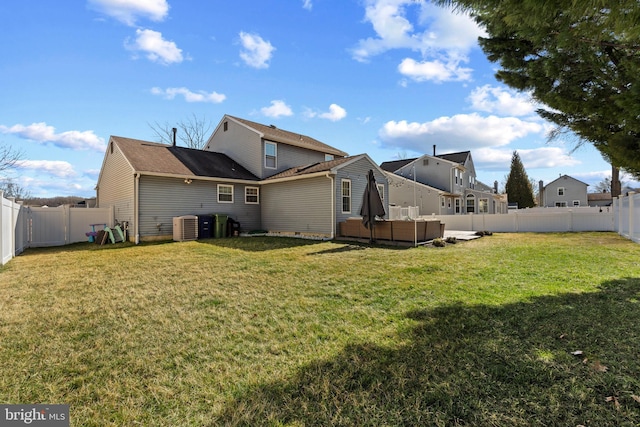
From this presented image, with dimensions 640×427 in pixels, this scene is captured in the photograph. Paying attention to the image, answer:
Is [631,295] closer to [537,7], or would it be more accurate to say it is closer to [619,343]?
[619,343]

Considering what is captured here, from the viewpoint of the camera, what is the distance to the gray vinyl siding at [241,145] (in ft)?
52.2

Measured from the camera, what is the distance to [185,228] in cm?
1245

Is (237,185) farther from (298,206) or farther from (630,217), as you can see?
(630,217)

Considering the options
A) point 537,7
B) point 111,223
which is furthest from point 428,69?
point 111,223

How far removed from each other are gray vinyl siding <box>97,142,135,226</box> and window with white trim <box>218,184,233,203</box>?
12.2 ft

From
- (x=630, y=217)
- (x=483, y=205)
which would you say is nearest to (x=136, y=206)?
(x=630, y=217)

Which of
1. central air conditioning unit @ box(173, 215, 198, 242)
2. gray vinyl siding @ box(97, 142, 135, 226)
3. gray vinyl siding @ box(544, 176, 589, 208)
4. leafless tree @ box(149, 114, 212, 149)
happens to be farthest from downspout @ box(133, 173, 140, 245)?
gray vinyl siding @ box(544, 176, 589, 208)

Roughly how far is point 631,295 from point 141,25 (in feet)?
45.0

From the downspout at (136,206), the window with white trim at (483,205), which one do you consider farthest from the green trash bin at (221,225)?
the window with white trim at (483,205)

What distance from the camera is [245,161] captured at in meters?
Result: 16.7

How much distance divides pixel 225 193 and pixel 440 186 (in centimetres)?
1982

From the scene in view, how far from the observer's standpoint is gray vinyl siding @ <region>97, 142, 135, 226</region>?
1283 cm

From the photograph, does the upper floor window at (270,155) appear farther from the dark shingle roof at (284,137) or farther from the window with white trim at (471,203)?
the window with white trim at (471,203)

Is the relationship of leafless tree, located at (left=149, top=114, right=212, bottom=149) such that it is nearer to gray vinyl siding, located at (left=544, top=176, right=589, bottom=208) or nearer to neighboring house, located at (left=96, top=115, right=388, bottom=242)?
neighboring house, located at (left=96, top=115, right=388, bottom=242)
